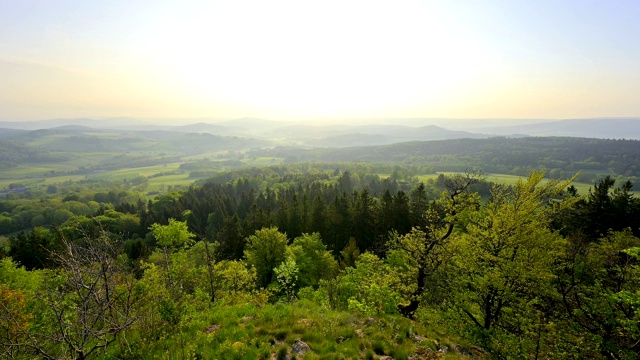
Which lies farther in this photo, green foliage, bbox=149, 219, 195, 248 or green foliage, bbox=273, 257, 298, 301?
green foliage, bbox=149, 219, 195, 248

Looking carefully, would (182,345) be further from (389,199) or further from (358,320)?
(389,199)

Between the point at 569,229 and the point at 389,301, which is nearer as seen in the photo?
the point at 389,301

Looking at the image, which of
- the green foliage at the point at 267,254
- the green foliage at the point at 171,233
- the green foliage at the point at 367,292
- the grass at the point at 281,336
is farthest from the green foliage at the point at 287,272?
the green foliage at the point at 171,233

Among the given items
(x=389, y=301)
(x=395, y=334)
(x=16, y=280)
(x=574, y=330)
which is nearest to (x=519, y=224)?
(x=574, y=330)

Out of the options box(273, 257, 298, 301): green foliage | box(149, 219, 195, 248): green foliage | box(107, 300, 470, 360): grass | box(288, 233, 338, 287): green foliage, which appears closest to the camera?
box(107, 300, 470, 360): grass

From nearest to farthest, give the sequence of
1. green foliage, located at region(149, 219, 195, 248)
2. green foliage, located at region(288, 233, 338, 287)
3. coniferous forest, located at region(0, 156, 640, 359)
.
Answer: coniferous forest, located at region(0, 156, 640, 359), green foliage, located at region(288, 233, 338, 287), green foliage, located at region(149, 219, 195, 248)

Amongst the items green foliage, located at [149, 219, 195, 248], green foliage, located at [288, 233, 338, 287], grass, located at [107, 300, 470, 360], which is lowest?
green foliage, located at [288, 233, 338, 287]

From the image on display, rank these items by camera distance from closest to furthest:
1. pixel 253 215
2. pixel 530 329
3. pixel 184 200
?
pixel 530 329
pixel 253 215
pixel 184 200

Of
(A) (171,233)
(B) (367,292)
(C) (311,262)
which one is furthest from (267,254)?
(B) (367,292)

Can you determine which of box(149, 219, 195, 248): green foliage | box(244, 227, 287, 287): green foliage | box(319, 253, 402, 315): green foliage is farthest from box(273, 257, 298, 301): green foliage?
box(149, 219, 195, 248): green foliage

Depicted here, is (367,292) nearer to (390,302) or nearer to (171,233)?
(390,302)

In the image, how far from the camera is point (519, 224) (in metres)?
18.8

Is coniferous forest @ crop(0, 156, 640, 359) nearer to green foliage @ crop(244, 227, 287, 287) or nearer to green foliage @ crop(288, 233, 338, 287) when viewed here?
green foliage @ crop(244, 227, 287, 287)

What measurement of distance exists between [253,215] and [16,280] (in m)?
36.6
